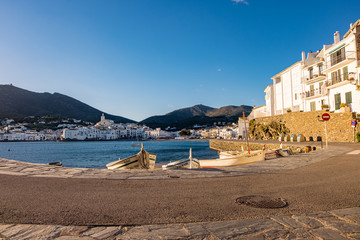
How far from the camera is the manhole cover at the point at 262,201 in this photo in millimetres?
4218

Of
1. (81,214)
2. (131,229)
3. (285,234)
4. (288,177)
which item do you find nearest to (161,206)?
(131,229)

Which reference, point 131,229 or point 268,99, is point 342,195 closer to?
point 131,229

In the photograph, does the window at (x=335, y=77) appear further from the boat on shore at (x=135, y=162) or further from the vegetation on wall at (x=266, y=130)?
the boat on shore at (x=135, y=162)

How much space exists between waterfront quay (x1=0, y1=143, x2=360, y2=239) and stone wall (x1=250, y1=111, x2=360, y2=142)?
83.4ft

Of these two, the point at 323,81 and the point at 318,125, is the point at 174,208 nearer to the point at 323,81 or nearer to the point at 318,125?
the point at 318,125

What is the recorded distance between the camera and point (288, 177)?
698 centimetres

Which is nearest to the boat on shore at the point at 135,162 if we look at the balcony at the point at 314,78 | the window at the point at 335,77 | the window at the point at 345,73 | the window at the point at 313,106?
the window at the point at 345,73

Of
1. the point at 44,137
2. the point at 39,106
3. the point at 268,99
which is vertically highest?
the point at 39,106

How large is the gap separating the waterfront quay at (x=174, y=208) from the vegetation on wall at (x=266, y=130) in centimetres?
3793

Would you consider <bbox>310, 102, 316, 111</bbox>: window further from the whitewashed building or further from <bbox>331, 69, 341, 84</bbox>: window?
<bbox>331, 69, 341, 84</bbox>: window

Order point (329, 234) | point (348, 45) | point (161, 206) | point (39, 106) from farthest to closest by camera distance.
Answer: point (39, 106) → point (348, 45) → point (161, 206) → point (329, 234)

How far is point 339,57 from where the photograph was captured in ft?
106

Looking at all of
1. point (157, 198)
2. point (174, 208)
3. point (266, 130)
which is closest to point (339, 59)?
point (266, 130)

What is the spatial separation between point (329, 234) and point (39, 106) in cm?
23306
